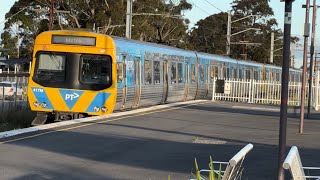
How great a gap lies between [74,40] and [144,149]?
22.8 ft

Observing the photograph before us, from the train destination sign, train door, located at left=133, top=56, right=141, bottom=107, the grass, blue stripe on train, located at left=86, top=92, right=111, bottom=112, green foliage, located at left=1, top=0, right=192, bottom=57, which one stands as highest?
green foliage, located at left=1, top=0, right=192, bottom=57

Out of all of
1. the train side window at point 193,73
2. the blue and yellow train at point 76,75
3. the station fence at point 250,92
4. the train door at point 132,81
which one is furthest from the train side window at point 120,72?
the station fence at point 250,92

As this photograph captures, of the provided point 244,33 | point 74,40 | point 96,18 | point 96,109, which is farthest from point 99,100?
point 244,33

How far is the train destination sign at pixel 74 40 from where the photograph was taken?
16.6 metres

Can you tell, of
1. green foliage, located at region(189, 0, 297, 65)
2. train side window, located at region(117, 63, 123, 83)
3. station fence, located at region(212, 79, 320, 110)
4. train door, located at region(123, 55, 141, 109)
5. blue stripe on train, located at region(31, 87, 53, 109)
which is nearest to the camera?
blue stripe on train, located at region(31, 87, 53, 109)

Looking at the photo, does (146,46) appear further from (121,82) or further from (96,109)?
(96,109)

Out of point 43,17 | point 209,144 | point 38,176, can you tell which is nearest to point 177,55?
point 209,144

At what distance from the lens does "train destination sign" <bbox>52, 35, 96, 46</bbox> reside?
1662 cm

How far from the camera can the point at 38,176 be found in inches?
311

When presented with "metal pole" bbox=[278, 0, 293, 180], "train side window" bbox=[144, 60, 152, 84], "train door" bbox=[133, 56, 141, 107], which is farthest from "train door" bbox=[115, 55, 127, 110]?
"metal pole" bbox=[278, 0, 293, 180]

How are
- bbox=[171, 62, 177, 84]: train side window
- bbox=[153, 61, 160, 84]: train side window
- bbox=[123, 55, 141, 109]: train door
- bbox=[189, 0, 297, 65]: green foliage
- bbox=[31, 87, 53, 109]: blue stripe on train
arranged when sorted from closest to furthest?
bbox=[31, 87, 53, 109]: blue stripe on train → bbox=[123, 55, 141, 109]: train door → bbox=[153, 61, 160, 84]: train side window → bbox=[171, 62, 177, 84]: train side window → bbox=[189, 0, 297, 65]: green foliage

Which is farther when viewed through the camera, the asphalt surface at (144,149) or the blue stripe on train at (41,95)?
the blue stripe on train at (41,95)

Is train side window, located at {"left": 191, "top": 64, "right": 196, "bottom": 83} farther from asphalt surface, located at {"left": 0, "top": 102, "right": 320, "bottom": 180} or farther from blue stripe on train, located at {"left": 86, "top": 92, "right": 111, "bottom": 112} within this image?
blue stripe on train, located at {"left": 86, "top": 92, "right": 111, "bottom": 112}

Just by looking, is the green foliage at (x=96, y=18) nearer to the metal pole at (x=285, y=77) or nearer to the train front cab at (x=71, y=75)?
the train front cab at (x=71, y=75)
